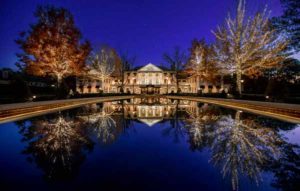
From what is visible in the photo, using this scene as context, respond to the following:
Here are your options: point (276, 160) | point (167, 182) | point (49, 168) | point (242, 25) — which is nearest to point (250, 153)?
point (276, 160)

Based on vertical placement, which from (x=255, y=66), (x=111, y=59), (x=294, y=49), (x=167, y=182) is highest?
(x=111, y=59)

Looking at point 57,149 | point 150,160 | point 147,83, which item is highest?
point 147,83

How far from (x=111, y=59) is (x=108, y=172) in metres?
51.4

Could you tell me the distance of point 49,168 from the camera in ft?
16.9

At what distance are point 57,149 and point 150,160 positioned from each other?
10.6 feet

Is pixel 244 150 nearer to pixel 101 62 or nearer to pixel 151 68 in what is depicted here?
pixel 101 62

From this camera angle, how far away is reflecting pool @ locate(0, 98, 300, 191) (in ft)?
14.3

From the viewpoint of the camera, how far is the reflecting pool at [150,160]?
436 cm

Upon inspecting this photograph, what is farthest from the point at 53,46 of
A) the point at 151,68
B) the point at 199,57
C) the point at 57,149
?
the point at 151,68

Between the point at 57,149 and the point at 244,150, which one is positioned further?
the point at 57,149

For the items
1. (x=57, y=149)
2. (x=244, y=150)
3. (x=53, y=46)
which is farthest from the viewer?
(x=53, y=46)

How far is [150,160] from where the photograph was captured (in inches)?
232

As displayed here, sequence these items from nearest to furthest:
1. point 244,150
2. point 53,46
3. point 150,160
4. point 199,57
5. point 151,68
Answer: point 150,160 → point 244,150 → point 53,46 → point 199,57 → point 151,68

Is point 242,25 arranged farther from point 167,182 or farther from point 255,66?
point 167,182
